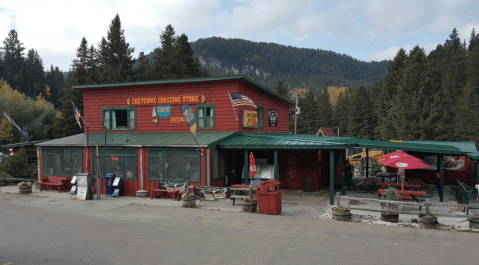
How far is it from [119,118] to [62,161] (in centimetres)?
460

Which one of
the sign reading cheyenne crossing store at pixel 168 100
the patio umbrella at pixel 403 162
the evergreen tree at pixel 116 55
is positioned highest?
the evergreen tree at pixel 116 55

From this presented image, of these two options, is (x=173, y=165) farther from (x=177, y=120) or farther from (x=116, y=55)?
(x=116, y=55)

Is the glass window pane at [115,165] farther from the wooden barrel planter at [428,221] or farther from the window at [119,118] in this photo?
the wooden barrel planter at [428,221]

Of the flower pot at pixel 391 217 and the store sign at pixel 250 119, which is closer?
the flower pot at pixel 391 217

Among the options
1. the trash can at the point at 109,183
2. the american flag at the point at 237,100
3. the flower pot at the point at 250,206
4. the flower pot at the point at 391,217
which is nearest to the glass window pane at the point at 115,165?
the trash can at the point at 109,183

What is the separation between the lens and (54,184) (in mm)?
20500

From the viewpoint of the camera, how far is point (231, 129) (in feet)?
64.5

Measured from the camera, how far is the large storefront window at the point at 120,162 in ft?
62.1

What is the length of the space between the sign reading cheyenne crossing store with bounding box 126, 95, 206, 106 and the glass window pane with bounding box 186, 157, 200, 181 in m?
4.19

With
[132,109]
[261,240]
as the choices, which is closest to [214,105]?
[132,109]

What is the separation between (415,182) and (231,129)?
10654 mm

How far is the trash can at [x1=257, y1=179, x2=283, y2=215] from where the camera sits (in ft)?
44.7

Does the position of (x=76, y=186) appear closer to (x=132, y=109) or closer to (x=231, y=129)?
(x=132, y=109)

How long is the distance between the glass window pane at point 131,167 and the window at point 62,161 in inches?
134
